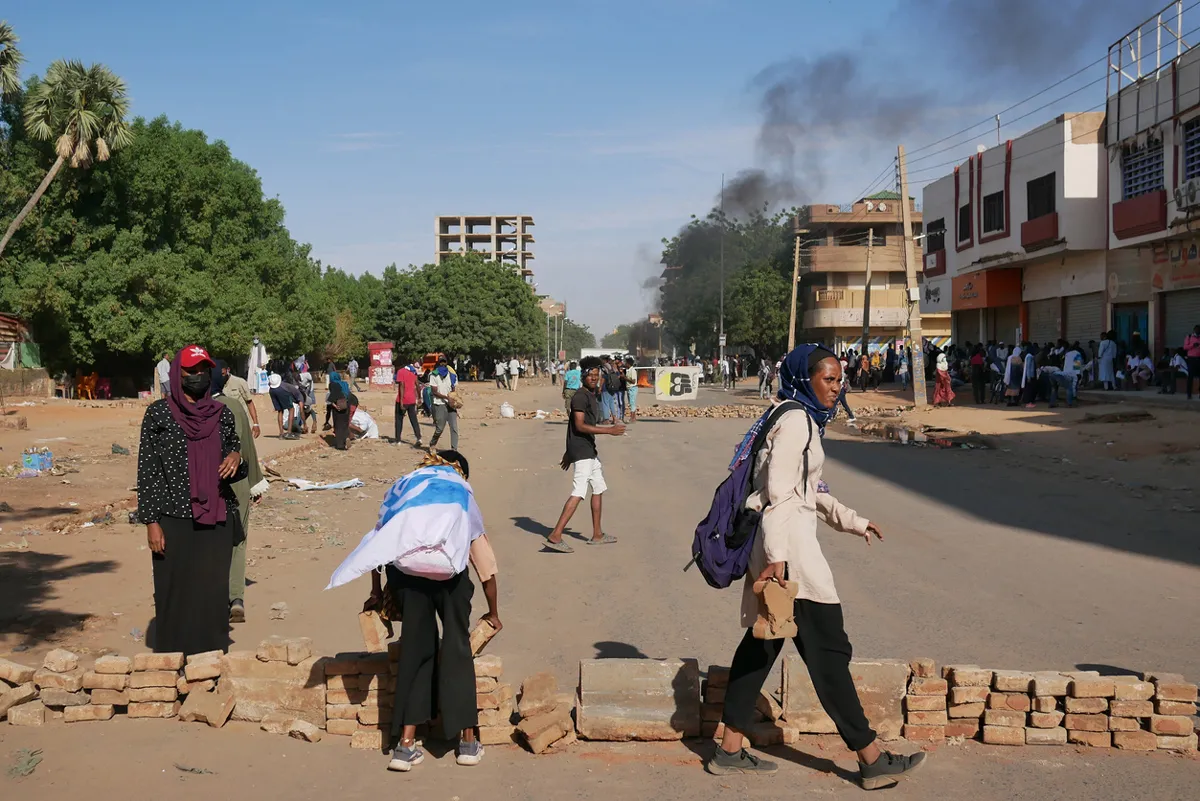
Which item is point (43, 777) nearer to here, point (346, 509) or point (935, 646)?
point (935, 646)

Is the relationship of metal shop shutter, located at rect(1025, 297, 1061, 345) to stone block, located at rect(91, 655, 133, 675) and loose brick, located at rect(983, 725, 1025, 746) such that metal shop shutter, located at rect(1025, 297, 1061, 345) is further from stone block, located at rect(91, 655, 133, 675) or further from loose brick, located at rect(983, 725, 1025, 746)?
stone block, located at rect(91, 655, 133, 675)

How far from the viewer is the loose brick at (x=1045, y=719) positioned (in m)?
4.89

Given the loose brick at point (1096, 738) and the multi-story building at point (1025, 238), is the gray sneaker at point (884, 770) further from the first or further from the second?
the multi-story building at point (1025, 238)

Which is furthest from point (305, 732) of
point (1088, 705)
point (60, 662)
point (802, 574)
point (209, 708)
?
point (1088, 705)

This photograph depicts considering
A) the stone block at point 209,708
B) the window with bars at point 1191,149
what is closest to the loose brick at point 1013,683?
the stone block at point 209,708

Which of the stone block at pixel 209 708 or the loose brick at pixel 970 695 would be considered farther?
the stone block at pixel 209 708

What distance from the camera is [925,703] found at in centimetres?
495

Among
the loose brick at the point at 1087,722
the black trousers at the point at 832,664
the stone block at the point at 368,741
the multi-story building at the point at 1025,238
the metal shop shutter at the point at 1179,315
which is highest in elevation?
the multi-story building at the point at 1025,238

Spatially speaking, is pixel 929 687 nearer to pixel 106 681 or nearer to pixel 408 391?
pixel 106 681

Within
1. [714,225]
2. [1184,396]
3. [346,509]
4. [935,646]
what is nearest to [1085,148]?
[1184,396]

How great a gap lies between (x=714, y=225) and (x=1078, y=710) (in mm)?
84834

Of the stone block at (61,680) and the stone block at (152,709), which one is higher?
the stone block at (61,680)

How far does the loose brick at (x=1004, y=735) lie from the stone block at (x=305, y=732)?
9.96 ft

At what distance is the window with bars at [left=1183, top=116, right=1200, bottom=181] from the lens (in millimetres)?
26172
